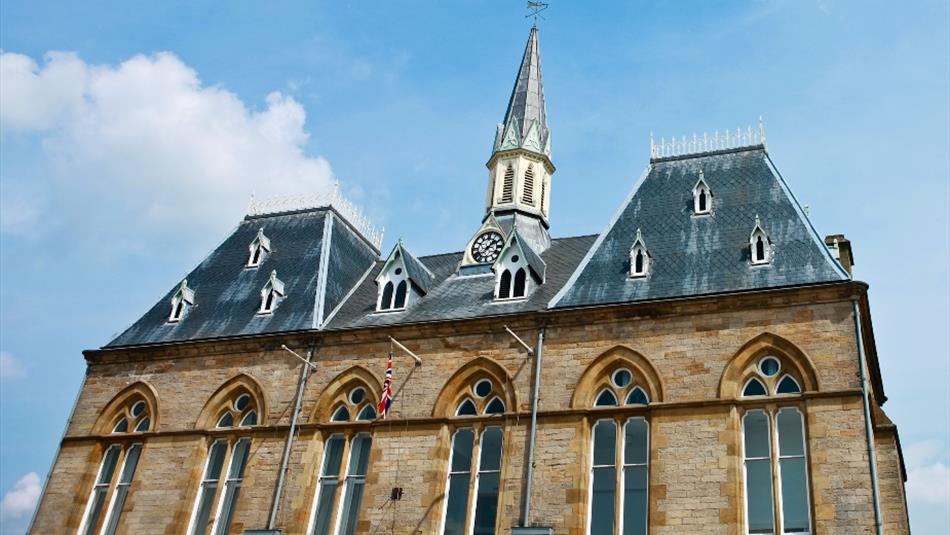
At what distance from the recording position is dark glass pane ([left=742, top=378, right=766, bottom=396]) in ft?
A: 79.0

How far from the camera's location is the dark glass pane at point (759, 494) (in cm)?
2236

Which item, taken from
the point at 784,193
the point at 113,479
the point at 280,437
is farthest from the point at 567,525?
the point at 113,479

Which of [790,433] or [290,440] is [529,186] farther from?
[790,433]

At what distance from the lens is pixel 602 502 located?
2406 centimetres

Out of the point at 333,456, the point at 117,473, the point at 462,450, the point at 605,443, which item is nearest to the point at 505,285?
the point at 462,450

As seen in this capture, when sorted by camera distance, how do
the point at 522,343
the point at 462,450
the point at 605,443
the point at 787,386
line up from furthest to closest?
the point at 522,343 → the point at 462,450 → the point at 605,443 → the point at 787,386

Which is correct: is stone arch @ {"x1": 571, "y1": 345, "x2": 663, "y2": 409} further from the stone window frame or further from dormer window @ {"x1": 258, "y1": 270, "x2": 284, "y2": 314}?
dormer window @ {"x1": 258, "y1": 270, "x2": 284, "y2": 314}

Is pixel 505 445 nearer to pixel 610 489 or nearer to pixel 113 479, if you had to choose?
pixel 610 489

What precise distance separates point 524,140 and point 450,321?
1156cm

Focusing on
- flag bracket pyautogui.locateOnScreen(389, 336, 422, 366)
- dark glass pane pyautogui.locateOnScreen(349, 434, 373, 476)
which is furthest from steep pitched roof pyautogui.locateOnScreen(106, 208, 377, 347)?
dark glass pane pyautogui.locateOnScreen(349, 434, 373, 476)

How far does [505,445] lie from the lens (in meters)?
25.6

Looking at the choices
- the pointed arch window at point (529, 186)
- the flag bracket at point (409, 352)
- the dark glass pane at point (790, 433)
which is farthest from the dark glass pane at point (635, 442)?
the pointed arch window at point (529, 186)

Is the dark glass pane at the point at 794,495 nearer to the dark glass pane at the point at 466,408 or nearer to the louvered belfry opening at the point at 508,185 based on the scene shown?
the dark glass pane at the point at 466,408

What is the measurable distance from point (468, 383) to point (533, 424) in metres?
2.80
